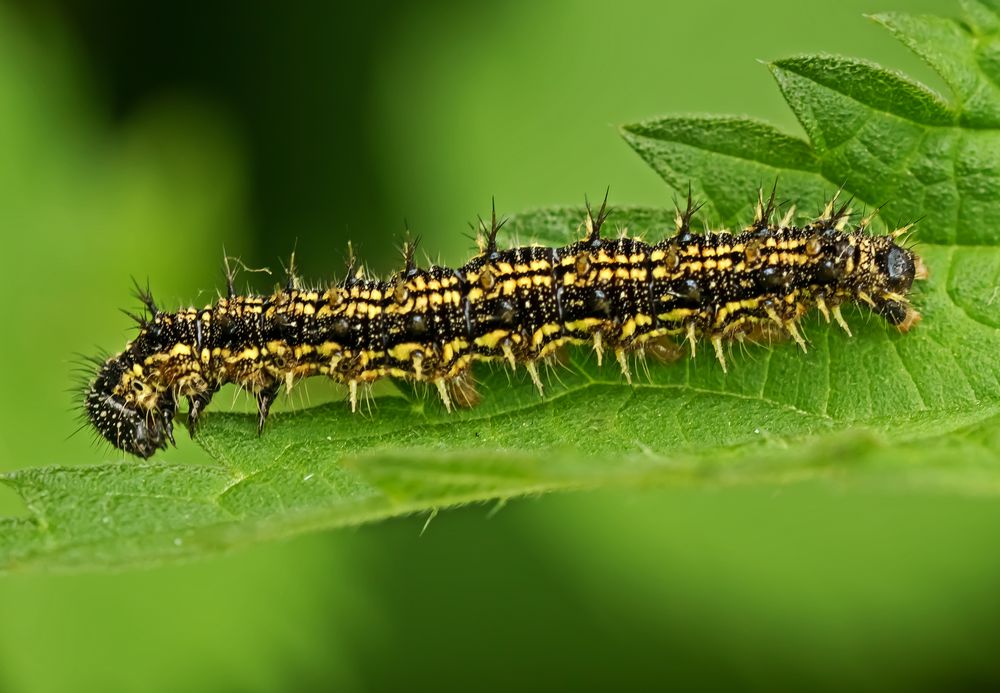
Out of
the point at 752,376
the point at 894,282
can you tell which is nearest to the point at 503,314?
the point at 752,376

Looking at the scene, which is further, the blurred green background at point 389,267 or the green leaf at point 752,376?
the blurred green background at point 389,267

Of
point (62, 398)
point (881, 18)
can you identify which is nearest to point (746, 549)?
point (881, 18)

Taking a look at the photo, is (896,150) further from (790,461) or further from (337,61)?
(337,61)

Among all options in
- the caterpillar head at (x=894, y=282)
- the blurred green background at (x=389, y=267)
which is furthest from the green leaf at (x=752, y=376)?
the blurred green background at (x=389, y=267)

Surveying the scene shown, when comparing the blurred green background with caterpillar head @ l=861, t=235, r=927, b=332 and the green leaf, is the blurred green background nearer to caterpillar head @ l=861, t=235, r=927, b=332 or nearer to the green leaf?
the green leaf

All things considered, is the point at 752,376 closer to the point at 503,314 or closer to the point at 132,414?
the point at 503,314

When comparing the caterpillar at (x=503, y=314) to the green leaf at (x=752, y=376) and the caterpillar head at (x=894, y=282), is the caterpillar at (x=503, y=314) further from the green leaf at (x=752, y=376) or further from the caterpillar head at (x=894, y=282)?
the green leaf at (x=752, y=376)

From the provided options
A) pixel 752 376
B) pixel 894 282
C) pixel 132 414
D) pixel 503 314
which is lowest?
pixel 132 414

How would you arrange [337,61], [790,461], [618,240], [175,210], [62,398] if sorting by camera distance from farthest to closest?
[337,61]
[175,210]
[62,398]
[618,240]
[790,461]
